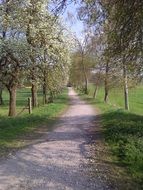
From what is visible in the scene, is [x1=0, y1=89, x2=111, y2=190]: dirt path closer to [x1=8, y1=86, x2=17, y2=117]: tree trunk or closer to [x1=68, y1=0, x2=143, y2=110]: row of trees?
[x1=68, y1=0, x2=143, y2=110]: row of trees

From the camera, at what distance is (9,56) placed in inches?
1164

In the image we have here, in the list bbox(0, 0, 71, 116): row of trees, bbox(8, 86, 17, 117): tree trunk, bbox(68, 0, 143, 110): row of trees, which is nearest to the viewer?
bbox(68, 0, 143, 110): row of trees

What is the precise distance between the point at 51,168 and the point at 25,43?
1960 centimetres

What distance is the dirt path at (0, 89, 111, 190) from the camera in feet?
31.5

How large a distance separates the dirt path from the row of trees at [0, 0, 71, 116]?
1391 centimetres

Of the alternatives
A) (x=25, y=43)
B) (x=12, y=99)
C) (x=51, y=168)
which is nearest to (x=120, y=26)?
(x=51, y=168)

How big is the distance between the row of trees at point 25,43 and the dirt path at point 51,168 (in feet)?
45.6

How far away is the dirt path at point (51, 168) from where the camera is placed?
31.5 feet

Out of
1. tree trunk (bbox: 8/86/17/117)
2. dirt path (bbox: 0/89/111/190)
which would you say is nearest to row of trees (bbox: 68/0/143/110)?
dirt path (bbox: 0/89/111/190)

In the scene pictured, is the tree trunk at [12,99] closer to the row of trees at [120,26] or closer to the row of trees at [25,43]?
the row of trees at [25,43]

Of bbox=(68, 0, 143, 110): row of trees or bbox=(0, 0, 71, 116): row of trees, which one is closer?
bbox=(68, 0, 143, 110): row of trees

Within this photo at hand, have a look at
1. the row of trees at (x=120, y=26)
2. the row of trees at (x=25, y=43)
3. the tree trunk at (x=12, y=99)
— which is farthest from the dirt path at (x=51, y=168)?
the tree trunk at (x=12, y=99)

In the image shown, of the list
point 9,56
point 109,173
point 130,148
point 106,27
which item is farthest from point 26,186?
point 9,56

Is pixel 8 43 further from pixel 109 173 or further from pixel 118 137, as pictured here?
pixel 109 173
